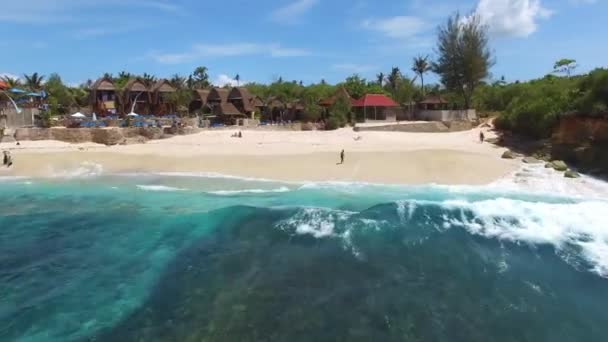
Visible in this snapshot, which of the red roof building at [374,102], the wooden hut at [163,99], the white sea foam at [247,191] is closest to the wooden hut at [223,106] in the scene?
the wooden hut at [163,99]

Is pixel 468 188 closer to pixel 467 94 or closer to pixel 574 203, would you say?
pixel 574 203

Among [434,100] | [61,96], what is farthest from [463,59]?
[61,96]

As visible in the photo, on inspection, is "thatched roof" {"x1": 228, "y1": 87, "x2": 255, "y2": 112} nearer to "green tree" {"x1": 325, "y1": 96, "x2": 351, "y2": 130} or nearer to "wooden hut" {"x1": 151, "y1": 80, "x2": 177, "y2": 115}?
"wooden hut" {"x1": 151, "y1": 80, "x2": 177, "y2": 115}

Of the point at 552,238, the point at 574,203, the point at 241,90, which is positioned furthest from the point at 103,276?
the point at 241,90

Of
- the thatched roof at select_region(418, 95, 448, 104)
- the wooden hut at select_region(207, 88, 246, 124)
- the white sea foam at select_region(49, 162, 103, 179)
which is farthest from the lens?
the thatched roof at select_region(418, 95, 448, 104)

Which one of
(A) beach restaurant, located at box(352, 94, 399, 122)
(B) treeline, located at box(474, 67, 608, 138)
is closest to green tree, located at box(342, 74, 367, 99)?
(A) beach restaurant, located at box(352, 94, 399, 122)

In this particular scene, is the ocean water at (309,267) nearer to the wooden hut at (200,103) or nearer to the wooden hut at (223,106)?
the wooden hut at (223,106)

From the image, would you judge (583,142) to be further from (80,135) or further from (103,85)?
(103,85)
